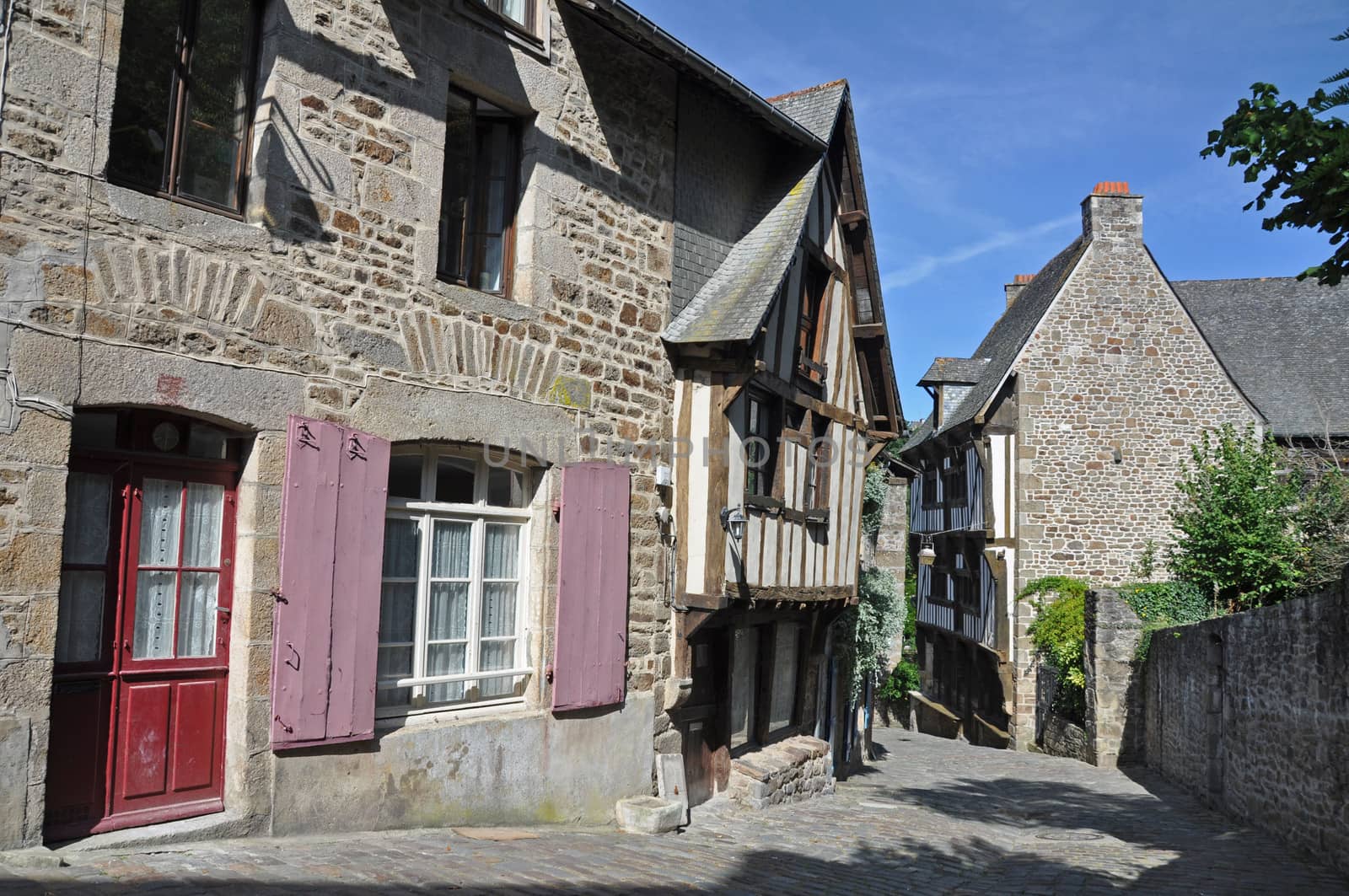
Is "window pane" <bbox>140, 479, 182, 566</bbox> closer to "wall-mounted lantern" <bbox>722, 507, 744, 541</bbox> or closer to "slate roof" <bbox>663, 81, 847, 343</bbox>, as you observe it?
"slate roof" <bbox>663, 81, 847, 343</bbox>

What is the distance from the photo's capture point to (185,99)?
16.5ft

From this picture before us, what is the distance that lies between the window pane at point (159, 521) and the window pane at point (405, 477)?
1.25 m

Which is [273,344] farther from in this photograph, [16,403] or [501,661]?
[501,661]

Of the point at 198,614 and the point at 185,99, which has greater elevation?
the point at 185,99

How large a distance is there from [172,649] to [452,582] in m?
1.69

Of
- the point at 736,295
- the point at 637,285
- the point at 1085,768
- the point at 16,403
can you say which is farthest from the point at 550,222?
the point at 1085,768

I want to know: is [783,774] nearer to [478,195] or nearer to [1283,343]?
[478,195]

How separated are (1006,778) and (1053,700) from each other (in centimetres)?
450

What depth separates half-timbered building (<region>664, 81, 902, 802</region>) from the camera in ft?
25.8

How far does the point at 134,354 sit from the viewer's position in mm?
4625

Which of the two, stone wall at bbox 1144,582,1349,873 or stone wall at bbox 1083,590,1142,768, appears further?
stone wall at bbox 1083,590,1142,768

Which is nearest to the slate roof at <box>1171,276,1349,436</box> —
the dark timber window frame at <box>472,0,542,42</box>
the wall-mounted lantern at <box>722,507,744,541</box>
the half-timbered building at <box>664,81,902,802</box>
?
the half-timbered building at <box>664,81,902,802</box>

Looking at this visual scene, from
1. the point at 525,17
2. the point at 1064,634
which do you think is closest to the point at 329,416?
the point at 525,17

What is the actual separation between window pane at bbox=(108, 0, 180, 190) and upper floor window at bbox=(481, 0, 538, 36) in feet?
7.11
